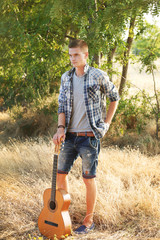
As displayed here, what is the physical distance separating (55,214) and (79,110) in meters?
1.03

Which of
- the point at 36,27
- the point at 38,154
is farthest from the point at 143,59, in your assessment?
the point at 38,154

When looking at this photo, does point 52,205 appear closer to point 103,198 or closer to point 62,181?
point 62,181

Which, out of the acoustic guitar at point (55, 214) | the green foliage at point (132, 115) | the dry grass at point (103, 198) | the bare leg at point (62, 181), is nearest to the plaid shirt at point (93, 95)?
the acoustic guitar at point (55, 214)

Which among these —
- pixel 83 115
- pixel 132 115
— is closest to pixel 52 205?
pixel 83 115

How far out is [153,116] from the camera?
687 cm

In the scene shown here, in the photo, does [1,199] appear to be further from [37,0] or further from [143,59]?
[37,0]

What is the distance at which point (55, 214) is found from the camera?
2.96 meters

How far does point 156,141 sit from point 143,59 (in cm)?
162

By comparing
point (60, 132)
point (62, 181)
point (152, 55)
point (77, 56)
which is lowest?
point (62, 181)

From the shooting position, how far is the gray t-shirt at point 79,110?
114 inches

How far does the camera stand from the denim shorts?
9.37ft

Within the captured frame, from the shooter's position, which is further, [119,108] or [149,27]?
[149,27]

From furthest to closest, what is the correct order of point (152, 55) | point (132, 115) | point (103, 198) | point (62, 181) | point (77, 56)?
point (132, 115) → point (152, 55) → point (103, 198) → point (62, 181) → point (77, 56)

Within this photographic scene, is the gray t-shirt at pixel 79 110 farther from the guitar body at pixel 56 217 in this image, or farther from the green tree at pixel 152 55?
the green tree at pixel 152 55
